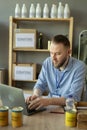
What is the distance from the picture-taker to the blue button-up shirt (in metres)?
1.90

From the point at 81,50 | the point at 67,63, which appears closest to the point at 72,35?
the point at 81,50

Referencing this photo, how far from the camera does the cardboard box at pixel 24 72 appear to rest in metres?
3.59

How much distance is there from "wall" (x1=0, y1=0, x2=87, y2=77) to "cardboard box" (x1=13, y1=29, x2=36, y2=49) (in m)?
0.35

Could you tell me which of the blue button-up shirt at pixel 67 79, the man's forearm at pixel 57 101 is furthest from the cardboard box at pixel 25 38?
the man's forearm at pixel 57 101

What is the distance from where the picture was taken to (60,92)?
6.64 feet

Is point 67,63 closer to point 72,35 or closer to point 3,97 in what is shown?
point 3,97

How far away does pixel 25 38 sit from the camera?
11.6 ft

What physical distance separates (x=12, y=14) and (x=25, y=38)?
1.85 feet

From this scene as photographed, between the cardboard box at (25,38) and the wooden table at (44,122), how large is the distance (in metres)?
2.03

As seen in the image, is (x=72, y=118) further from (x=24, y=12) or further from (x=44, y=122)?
(x=24, y=12)

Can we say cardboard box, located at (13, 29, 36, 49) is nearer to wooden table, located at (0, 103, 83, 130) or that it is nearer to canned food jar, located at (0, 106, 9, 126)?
wooden table, located at (0, 103, 83, 130)

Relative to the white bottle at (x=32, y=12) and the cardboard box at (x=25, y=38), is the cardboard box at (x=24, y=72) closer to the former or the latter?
the cardboard box at (x=25, y=38)

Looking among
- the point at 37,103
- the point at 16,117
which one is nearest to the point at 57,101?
the point at 37,103

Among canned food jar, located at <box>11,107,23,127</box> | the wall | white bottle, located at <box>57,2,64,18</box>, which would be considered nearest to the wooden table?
canned food jar, located at <box>11,107,23,127</box>
